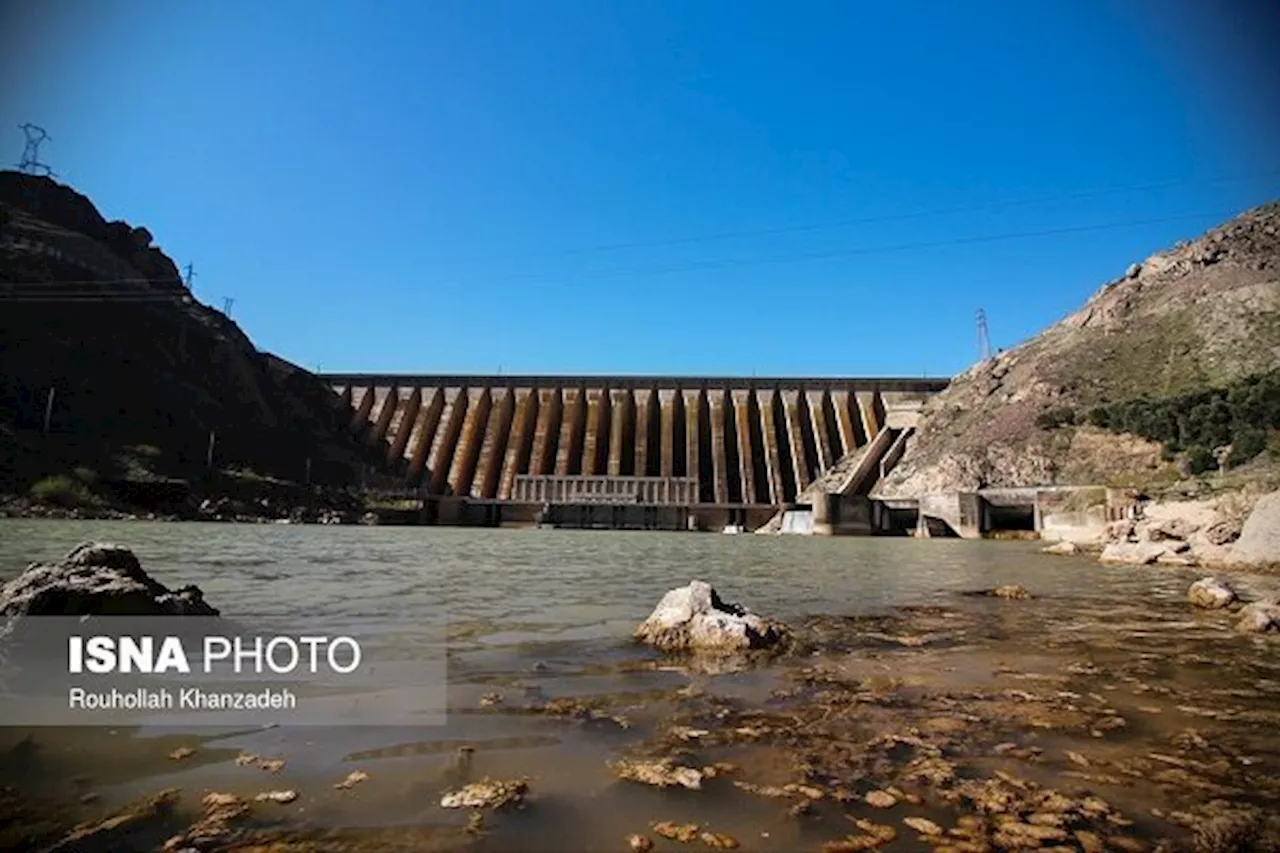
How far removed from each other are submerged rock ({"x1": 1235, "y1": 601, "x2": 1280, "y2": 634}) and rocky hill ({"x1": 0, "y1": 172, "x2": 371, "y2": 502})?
4306cm

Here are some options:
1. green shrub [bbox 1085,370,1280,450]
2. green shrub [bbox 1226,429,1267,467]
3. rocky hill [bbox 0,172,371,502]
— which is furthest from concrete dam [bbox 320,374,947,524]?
green shrub [bbox 1226,429,1267,467]

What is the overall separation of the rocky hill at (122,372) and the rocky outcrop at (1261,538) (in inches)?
1789

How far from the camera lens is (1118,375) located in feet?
159

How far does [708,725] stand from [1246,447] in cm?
4111

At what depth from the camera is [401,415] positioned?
6494 centimetres

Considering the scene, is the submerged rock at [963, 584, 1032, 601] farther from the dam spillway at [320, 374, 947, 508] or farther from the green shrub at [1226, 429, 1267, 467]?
the dam spillway at [320, 374, 947, 508]

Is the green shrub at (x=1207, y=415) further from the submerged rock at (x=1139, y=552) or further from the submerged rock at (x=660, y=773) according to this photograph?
the submerged rock at (x=660, y=773)

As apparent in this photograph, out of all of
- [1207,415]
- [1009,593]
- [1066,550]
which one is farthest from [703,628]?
[1207,415]

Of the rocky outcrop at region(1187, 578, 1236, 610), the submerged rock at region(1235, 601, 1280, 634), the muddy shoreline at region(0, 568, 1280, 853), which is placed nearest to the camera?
the muddy shoreline at region(0, 568, 1280, 853)

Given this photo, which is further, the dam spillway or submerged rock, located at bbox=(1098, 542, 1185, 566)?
the dam spillway

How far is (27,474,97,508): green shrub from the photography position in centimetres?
3256

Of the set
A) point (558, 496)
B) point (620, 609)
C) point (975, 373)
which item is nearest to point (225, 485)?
point (558, 496)

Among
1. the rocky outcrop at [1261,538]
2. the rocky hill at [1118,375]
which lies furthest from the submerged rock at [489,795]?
the rocky hill at [1118,375]

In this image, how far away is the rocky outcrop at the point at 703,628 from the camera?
5773 millimetres
